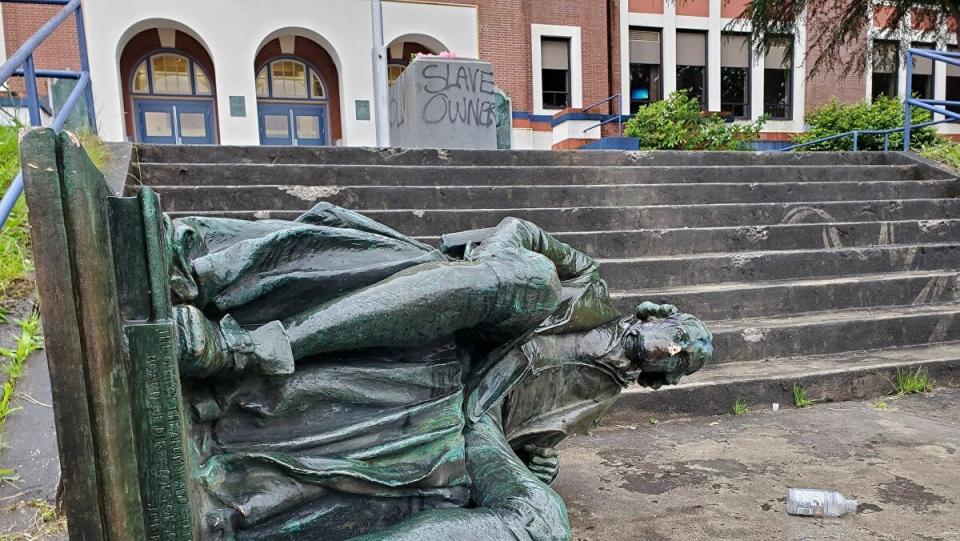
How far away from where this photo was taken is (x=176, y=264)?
4.46 ft

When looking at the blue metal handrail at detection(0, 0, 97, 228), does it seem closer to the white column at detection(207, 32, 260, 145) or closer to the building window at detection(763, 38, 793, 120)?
the white column at detection(207, 32, 260, 145)

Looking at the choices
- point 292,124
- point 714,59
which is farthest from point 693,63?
point 292,124

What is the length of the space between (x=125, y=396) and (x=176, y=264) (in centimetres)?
34

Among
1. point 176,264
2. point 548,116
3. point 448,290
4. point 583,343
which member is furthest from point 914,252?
point 548,116

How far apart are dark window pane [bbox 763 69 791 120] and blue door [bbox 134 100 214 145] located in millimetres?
15601

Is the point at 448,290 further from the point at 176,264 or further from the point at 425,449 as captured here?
the point at 176,264

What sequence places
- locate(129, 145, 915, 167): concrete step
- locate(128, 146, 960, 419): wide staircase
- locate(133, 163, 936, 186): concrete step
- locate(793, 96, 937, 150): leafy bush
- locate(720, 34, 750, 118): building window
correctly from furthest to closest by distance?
locate(720, 34, 750, 118): building window
locate(793, 96, 937, 150): leafy bush
locate(129, 145, 915, 167): concrete step
locate(133, 163, 936, 186): concrete step
locate(128, 146, 960, 419): wide staircase

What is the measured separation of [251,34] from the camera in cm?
1370

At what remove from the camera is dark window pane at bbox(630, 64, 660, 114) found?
60.6 feet

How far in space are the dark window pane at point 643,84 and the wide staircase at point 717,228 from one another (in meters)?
12.7

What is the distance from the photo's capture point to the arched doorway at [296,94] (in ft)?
49.6

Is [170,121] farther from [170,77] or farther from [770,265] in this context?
[770,265]

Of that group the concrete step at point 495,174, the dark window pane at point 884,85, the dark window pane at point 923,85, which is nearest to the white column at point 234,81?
the concrete step at point 495,174

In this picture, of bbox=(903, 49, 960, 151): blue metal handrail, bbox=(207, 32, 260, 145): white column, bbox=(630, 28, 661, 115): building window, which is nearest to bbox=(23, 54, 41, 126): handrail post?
bbox=(903, 49, 960, 151): blue metal handrail
